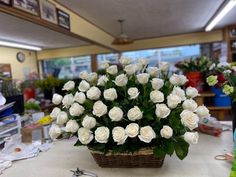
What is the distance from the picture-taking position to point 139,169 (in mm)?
977

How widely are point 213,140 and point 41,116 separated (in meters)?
1.36

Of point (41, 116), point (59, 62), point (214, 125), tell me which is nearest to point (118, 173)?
point (214, 125)

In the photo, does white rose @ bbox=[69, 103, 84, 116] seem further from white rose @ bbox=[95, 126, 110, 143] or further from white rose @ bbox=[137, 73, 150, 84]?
white rose @ bbox=[137, 73, 150, 84]

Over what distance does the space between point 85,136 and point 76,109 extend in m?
0.12

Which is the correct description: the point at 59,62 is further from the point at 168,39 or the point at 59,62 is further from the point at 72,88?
the point at 72,88

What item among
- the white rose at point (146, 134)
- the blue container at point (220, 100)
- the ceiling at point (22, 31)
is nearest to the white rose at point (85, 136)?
the white rose at point (146, 134)

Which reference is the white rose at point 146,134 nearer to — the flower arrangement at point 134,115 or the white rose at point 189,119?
the flower arrangement at point 134,115

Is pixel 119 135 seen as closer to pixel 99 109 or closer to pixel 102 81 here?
pixel 99 109

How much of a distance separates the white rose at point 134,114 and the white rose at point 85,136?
184mm

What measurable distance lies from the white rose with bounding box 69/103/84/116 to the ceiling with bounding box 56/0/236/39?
8.29 feet

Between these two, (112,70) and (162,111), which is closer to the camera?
(162,111)

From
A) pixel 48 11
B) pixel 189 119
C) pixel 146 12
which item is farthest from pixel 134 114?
pixel 146 12

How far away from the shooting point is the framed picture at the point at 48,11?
2548 millimetres

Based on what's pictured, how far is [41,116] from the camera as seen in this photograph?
6.17 ft
